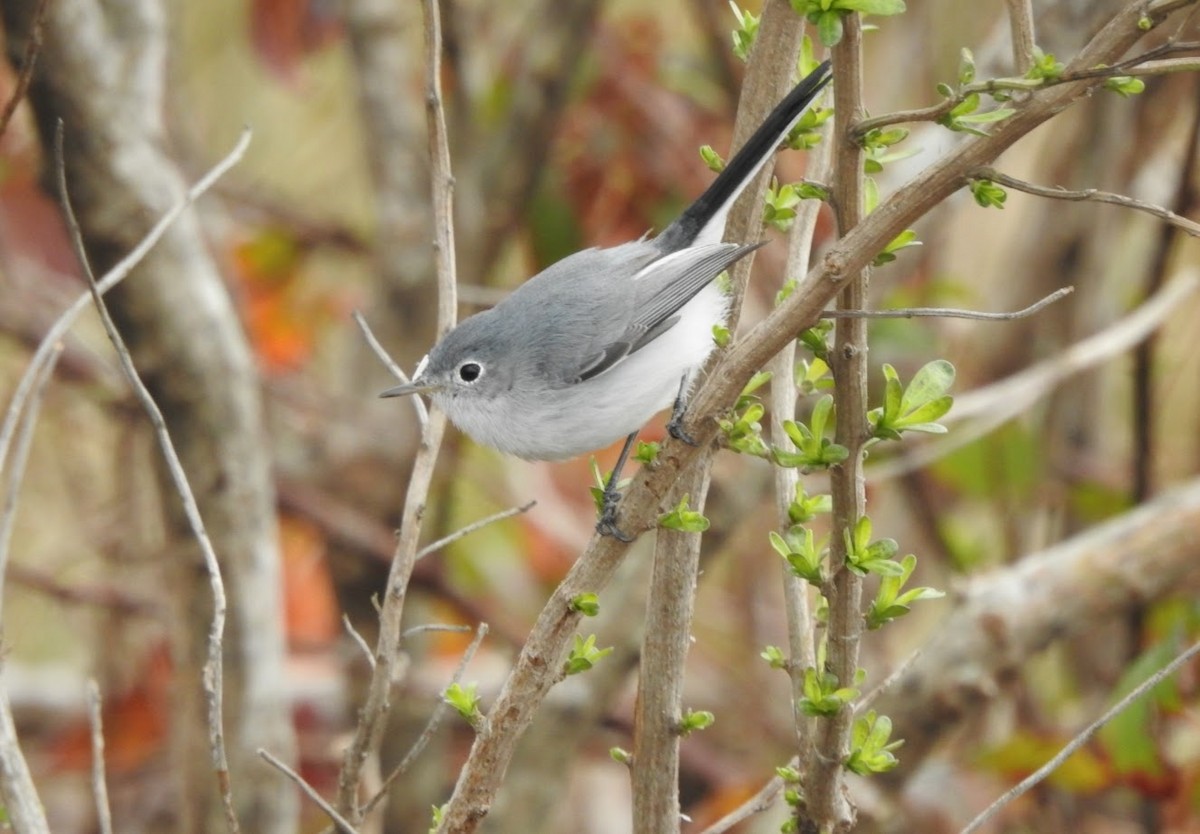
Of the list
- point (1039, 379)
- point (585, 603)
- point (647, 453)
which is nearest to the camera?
point (585, 603)

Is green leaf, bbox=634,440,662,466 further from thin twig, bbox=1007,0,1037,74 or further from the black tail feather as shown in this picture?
thin twig, bbox=1007,0,1037,74

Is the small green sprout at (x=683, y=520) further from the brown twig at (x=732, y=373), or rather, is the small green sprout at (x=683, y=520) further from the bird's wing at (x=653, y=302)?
the bird's wing at (x=653, y=302)

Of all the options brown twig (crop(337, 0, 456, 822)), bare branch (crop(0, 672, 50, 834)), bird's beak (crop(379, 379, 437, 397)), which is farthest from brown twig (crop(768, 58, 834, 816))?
bare branch (crop(0, 672, 50, 834))

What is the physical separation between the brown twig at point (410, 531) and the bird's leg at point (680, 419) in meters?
0.36

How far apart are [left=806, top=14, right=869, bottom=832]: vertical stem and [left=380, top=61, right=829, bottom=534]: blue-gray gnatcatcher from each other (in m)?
0.73

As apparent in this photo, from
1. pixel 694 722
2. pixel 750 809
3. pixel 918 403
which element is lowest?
pixel 750 809

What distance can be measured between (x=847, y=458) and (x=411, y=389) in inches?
45.6

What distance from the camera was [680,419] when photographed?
1729mm

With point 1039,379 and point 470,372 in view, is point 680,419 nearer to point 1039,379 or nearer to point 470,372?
point 470,372

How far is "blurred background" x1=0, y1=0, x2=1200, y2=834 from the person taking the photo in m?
4.00

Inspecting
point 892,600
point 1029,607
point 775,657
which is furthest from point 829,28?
point 1029,607

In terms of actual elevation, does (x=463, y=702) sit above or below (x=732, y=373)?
below

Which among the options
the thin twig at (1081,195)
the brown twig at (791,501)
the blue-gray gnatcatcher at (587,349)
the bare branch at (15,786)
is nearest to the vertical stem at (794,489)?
the brown twig at (791,501)

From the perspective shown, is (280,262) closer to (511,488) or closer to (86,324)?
(511,488)
